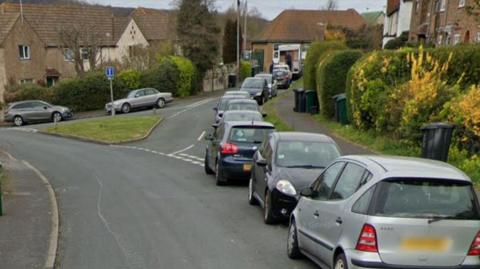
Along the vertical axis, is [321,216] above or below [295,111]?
above

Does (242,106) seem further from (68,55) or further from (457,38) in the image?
(68,55)

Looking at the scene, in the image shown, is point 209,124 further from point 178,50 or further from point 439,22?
point 178,50

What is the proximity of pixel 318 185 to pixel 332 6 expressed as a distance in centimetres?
10850

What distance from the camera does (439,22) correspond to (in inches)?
1390

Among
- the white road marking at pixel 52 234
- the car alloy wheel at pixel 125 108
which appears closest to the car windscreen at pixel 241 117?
the white road marking at pixel 52 234

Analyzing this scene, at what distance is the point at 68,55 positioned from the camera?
2279 inches

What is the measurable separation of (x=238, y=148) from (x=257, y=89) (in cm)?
2700

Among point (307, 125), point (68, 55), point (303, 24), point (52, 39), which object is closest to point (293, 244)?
point (307, 125)

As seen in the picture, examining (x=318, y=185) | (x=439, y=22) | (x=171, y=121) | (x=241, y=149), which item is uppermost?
(x=439, y=22)

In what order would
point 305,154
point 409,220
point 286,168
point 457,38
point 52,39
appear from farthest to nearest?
1. point 52,39
2. point 457,38
3. point 305,154
4. point 286,168
5. point 409,220

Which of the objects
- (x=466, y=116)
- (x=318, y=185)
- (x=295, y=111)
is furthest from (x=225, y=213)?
(x=295, y=111)

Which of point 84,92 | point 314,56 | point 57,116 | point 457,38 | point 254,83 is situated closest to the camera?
point 314,56

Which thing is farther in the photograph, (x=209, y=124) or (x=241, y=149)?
(x=209, y=124)

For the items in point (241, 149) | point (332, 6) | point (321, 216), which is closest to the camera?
point (321, 216)
